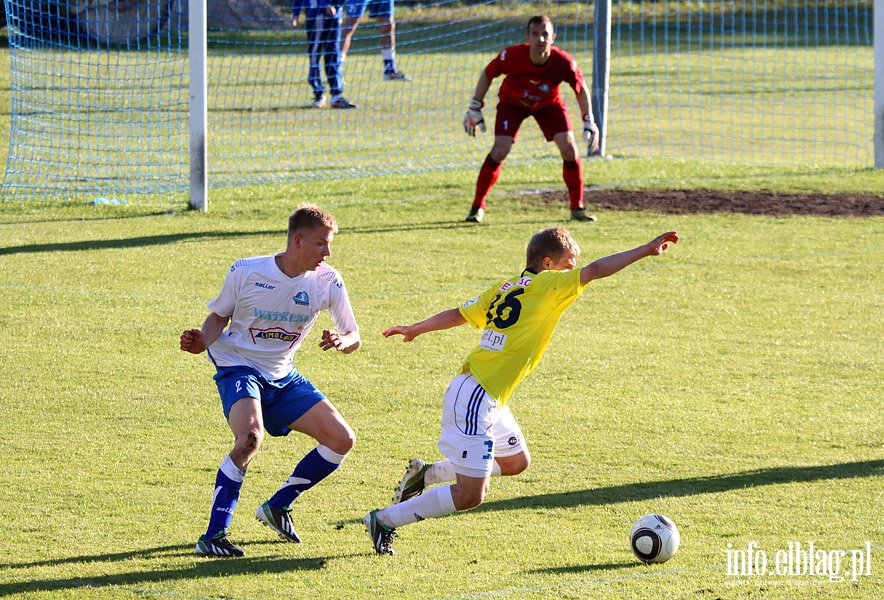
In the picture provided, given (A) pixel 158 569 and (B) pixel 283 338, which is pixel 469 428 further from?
(A) pixel 158 569

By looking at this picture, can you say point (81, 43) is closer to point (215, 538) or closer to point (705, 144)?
point (705, 144)

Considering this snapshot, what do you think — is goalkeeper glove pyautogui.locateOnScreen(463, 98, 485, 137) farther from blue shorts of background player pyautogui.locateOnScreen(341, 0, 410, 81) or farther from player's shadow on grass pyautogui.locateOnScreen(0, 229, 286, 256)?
blue shorts of background player pyautogui.locateOnScreen(341, 0, 410, 81)

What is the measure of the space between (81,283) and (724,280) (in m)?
5.37

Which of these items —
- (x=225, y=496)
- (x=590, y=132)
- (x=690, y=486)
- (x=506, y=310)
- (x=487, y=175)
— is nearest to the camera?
(x=225, y=496)

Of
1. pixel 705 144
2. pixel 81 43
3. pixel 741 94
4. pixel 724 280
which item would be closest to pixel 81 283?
pixel 724 280

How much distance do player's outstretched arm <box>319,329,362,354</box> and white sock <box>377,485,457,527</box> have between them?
→ 29.4 inches

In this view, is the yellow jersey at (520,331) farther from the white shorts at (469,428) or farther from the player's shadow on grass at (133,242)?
the player's shadow on grass at (133,242)

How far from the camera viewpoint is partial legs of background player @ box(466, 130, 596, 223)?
12.3 metres

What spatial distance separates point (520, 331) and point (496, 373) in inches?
8.2

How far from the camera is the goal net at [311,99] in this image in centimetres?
1492

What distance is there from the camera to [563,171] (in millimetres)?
12367

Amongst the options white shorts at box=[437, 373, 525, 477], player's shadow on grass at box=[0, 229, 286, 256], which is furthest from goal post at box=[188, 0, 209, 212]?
white shorts at box=[437, 373, 525, 477]

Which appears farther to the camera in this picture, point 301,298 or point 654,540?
point 301,298

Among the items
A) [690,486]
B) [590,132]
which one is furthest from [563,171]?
[690,486]
